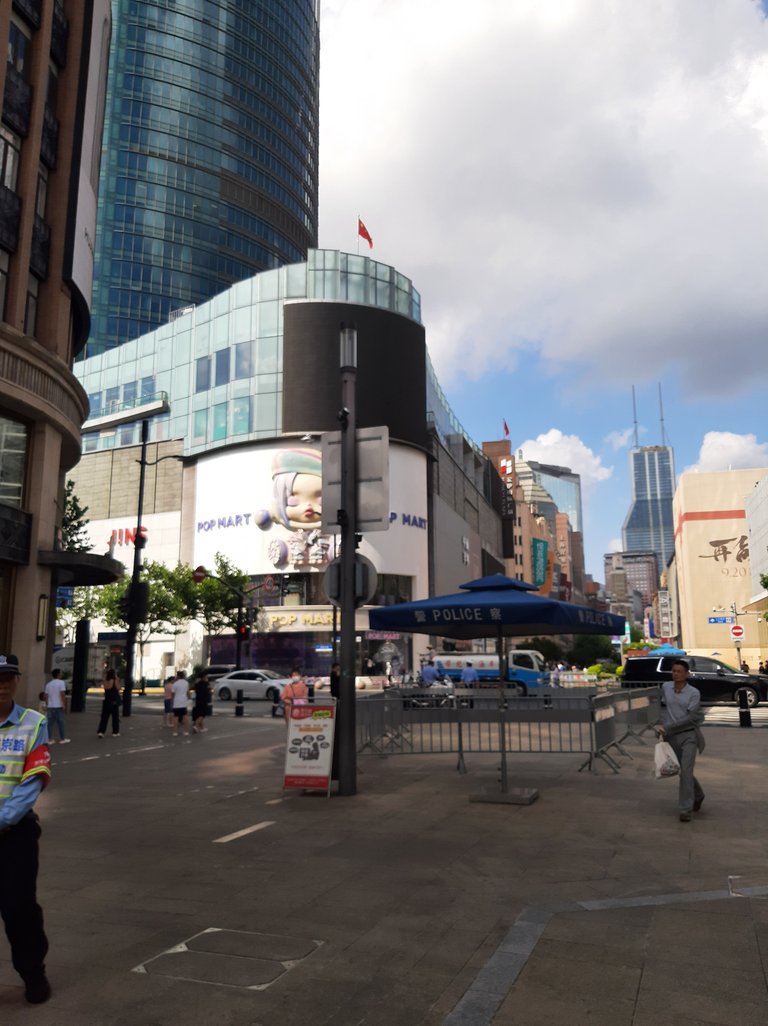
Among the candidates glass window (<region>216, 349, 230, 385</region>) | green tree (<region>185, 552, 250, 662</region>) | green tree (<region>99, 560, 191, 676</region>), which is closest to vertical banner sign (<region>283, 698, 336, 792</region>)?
green tree (<region>185, 552, 250, 662</region>)

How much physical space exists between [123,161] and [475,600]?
106 metres

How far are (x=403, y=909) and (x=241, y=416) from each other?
199ft

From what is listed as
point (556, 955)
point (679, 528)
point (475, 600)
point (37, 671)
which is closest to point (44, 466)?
point (37, 671)

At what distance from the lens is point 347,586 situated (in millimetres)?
11438

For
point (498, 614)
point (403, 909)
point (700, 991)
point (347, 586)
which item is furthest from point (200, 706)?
point (700, 991)

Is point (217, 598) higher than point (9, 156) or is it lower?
lower

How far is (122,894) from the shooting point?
650 centimetres

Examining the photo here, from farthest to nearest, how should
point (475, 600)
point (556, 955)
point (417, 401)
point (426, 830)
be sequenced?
point (417, 401), point (475, 600), point (426, 830), point (556, 955)

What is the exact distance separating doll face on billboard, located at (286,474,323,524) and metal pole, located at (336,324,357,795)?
49.6 meters

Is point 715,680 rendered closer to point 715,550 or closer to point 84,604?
point 84,604

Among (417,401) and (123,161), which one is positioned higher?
(123,161)

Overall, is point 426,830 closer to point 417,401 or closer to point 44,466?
point 44,466

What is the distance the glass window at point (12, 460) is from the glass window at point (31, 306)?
3152 millimetres

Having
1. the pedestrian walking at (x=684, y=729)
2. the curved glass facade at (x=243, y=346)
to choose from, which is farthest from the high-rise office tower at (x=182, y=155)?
the pedestrian walking at (x=684, y=729)
